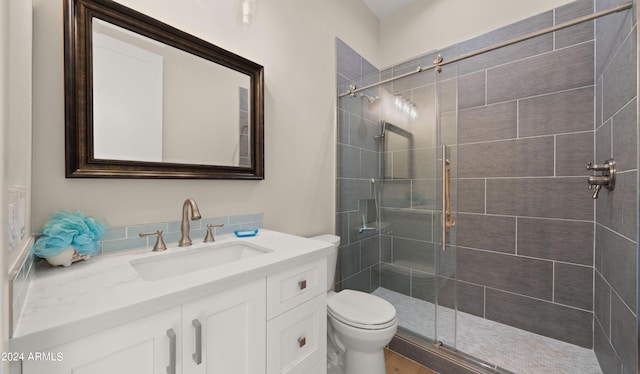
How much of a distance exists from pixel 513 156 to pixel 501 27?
992 millimetres

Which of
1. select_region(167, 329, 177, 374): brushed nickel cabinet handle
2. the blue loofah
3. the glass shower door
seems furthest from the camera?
the glass shower door

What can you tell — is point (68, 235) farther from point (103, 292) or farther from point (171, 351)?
point (171, 351)

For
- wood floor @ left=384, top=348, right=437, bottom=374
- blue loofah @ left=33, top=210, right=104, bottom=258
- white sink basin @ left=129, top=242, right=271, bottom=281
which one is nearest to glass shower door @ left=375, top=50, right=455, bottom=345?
wood floor @ left=384, top=348, right=437, bottom=374

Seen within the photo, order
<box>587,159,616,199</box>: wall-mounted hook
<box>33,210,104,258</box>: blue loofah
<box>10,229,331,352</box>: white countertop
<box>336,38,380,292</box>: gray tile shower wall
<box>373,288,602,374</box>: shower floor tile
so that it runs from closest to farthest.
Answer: <box>10,229,331,352</box>: white countertop, <box>33,210,104,258</box>: blue loofah, <box>587,159,616,199</box>: wall-mounted hook, <box>373,288,602,374</box>: shower floor tile, <box>336,38,380,292</box>: gray tile shower wall

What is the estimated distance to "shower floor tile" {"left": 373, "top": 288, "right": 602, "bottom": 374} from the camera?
60.6 inches

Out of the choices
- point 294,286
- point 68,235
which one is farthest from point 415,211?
point 68,235

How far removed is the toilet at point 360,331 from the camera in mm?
1324

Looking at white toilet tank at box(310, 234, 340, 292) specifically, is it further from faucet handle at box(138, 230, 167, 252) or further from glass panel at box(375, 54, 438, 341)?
faucet handle at box(138, 230, 167, 252)

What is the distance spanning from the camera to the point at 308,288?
41.3 inches

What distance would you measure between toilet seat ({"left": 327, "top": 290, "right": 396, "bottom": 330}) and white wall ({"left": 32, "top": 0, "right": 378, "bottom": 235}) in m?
0.51

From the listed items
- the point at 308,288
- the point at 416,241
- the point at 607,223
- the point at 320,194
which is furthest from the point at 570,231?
the point at 308,288

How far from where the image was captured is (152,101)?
1123 millimetres

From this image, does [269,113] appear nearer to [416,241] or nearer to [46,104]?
[46,104]

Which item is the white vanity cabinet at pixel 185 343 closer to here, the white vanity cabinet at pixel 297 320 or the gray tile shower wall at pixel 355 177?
the white vanity cabinet at pixel 297 320
